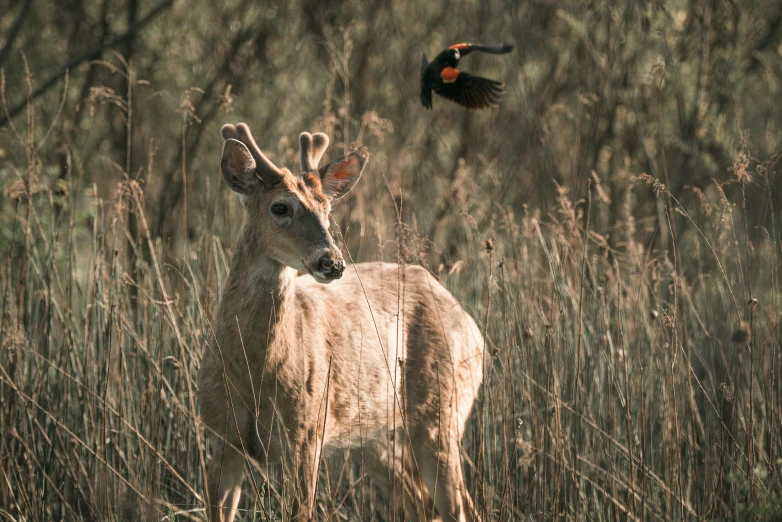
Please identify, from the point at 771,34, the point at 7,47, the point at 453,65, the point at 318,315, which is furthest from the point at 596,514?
the point at 771,34

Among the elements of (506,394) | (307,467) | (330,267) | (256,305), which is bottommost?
(307,467)

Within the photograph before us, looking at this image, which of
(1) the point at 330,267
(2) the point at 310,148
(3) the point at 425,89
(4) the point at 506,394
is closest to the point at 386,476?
(4) the point at 506,394

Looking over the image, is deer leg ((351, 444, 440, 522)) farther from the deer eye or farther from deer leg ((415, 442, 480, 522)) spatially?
the deer eye

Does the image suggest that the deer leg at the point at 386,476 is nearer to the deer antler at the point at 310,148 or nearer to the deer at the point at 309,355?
the deer at the point at 309,355

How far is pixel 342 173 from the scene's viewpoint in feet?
13.9

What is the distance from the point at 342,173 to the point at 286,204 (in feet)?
1.59

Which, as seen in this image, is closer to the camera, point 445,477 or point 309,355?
point 309,355

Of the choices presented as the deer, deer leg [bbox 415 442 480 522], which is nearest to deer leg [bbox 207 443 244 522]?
the deer

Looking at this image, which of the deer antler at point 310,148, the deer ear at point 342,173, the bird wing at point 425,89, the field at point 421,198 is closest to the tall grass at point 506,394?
the field at point 421,198

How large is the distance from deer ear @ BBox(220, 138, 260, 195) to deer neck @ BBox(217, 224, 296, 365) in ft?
0.75

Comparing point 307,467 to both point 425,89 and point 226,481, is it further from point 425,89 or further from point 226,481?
point 425,89

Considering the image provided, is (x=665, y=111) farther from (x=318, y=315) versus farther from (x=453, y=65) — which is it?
(x=318, y=315)

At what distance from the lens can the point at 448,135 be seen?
1035cm

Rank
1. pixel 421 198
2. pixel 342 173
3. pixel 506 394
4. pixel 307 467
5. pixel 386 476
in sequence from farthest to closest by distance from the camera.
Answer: pixel 421 198 < pixel 386 476 < pixel 342 173 < pixel 307 467 < pixel 506 394
